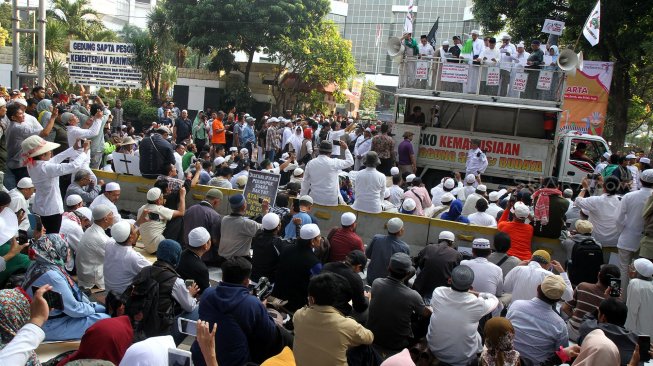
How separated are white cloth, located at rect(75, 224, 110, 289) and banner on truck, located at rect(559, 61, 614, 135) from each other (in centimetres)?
1916

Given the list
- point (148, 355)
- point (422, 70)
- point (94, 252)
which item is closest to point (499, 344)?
point (148, 355)

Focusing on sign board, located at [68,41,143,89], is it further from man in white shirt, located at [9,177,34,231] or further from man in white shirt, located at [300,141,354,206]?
man in white shirt, located at [9,177,34,231]

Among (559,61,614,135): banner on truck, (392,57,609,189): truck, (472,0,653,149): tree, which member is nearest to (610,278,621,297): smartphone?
(392,57,609,189): truck

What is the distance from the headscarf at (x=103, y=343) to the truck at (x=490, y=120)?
12.3 meters

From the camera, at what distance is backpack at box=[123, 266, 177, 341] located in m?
5.58

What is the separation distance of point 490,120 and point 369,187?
793cm

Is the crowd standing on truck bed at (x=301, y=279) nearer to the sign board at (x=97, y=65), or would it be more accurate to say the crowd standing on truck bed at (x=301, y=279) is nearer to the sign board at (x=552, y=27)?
the sign board at (x=552, y=27)

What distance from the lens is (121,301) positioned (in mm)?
5734

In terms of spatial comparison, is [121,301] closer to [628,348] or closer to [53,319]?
[53,319]

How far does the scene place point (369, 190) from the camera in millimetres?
10031

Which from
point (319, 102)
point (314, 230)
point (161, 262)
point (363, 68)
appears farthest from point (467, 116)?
point (363, 68)

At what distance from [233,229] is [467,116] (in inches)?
406

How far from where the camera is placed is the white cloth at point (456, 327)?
5559 mm

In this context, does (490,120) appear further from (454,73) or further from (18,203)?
(18,203)
